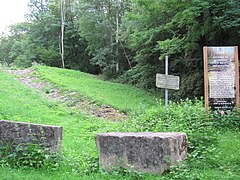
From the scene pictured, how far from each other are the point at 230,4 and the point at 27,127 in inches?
329

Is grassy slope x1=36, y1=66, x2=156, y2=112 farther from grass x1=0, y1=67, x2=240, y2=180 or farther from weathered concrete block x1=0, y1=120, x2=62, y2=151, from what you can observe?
weathered concrete block x1=0, y1=120, x2=62, y2=151

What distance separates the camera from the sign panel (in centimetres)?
764

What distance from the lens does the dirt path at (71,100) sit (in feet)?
41.0

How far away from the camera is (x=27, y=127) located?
203 inches

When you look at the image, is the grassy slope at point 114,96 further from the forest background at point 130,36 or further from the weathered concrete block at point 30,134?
the weathered concrete block at point 30,134

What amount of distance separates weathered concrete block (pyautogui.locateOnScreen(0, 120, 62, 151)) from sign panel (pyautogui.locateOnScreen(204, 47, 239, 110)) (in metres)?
4.01

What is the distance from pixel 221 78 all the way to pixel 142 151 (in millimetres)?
3847

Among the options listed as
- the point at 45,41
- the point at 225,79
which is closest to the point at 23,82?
the point at 225,79

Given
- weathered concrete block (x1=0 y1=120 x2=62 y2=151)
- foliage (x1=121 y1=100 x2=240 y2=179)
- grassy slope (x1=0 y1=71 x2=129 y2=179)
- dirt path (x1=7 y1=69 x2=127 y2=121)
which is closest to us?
grassy slope (x1=0 y1=71 x2=129 y2=179)

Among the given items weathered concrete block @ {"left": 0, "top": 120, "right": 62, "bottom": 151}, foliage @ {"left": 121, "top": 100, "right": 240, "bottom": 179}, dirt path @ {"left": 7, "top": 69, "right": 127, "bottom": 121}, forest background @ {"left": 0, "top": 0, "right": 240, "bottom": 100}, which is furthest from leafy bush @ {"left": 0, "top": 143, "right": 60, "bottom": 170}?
forest background @ {"left": 0, "top": 0, "right": 240, "bottom": 100}

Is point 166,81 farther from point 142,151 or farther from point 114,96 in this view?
point 114,96

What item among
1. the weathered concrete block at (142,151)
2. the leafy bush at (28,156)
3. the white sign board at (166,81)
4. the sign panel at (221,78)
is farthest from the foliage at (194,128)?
the leafy bush at (28,156)

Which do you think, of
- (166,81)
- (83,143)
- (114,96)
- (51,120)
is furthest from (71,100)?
Answer: (166,81)

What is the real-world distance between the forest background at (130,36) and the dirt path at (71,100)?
11.3 ft
